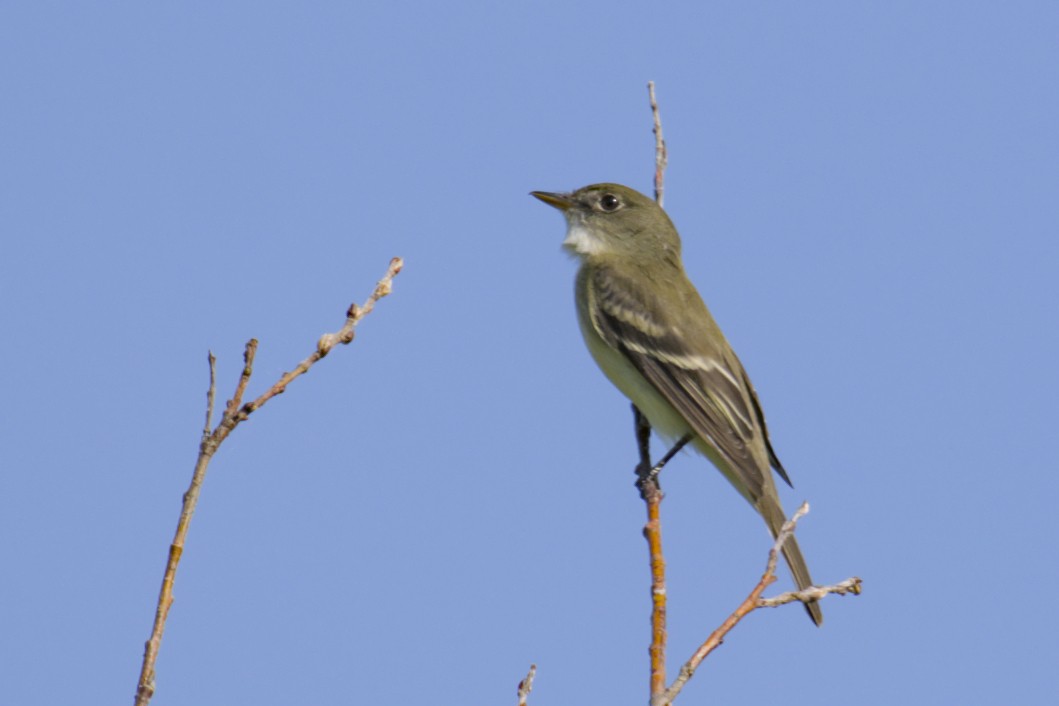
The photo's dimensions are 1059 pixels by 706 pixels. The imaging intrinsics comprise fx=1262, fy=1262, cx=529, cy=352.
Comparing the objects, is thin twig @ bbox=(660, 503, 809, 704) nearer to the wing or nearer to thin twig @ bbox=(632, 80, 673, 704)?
thin twig @ bbox=(632, 80, 673, 704)

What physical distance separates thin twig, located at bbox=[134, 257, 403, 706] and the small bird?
395cm

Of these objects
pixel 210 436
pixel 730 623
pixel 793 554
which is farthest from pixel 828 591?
pixel 793 554

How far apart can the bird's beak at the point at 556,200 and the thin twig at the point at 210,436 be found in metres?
5.26

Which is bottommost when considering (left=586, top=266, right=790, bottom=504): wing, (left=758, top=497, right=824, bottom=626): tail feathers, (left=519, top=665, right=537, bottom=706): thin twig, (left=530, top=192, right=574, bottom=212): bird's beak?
(left=519, top=665, right=537, bottom=706): thin twig

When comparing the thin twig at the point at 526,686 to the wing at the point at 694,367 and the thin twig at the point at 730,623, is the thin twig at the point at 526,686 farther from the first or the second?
the wing at the point at 694,367

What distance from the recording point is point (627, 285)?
26.6 feet

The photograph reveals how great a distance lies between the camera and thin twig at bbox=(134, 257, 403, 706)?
2.61 metres

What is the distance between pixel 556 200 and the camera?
28.9ft

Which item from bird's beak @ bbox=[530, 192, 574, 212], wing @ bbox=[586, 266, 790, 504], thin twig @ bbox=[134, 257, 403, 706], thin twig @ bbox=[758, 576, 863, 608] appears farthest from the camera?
bird's beak @ bbox=[530, 192, 574, 212]

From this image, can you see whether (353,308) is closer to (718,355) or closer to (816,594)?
(816,594)

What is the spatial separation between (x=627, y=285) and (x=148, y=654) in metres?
5.76

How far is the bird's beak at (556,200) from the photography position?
8.78 m

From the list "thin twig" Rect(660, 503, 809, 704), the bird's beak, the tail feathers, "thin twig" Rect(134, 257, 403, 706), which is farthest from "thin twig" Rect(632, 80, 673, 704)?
the bird's beak

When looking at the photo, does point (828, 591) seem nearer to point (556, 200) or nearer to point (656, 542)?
point (656, 542)
